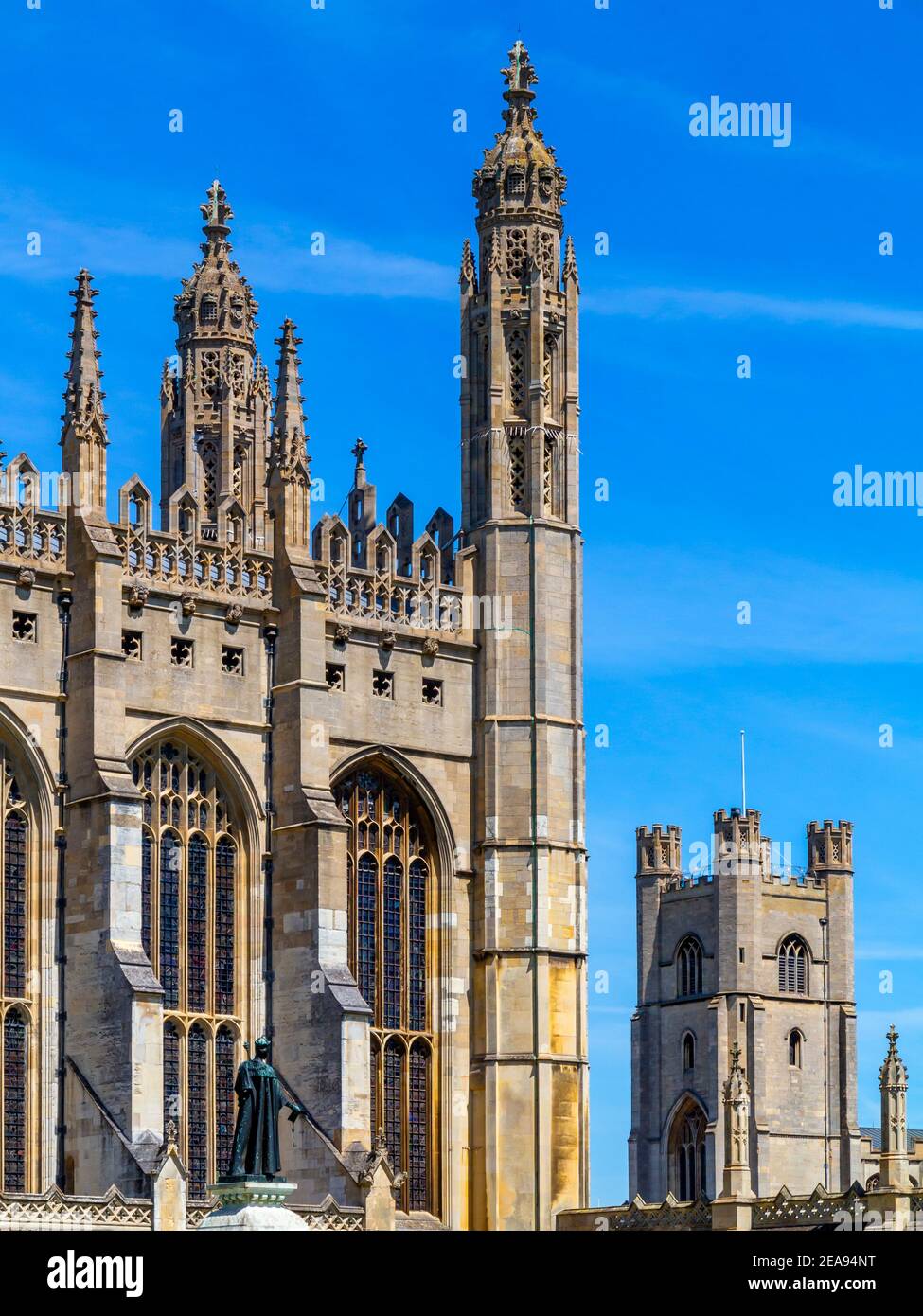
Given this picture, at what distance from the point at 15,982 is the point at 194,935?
4.17m

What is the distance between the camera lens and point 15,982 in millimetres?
53062

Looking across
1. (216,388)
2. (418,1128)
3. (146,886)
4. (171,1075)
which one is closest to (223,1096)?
A: (171,1075)

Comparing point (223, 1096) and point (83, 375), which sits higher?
point (83, 375)

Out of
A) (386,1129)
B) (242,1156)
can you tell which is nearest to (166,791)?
(386,1129)

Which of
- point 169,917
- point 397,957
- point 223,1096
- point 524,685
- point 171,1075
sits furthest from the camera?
point 524,685

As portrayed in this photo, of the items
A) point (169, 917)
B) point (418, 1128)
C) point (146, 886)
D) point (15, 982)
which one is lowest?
point (418, 1128)

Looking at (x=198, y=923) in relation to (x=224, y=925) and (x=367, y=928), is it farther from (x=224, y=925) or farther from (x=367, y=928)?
(x=367, y=928)

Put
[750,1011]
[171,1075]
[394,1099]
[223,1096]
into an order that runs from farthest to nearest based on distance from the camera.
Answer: [750,1011] < [394,1099] < [223,1096] < [171,1075]

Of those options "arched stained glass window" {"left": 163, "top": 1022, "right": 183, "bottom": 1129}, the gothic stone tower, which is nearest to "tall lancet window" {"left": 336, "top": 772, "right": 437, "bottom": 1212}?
"arched stained glass window" {"left": 163, "top": 1022, "right": 183, "bottom": 1129}

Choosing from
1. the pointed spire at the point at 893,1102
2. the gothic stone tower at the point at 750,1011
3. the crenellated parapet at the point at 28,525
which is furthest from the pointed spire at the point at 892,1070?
the gothic stone tower at the point at 750,1011

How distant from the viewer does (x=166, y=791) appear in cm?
5606
